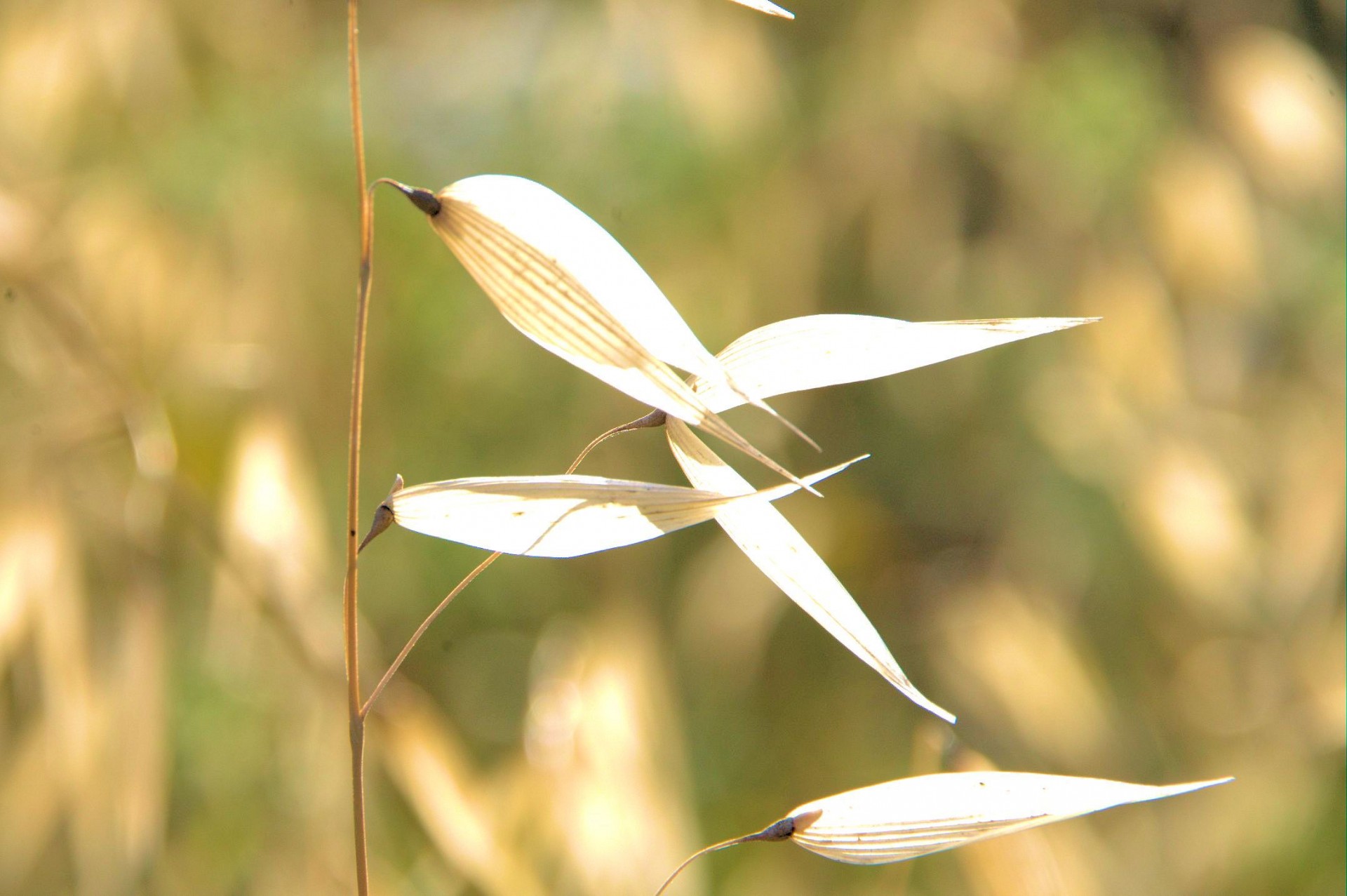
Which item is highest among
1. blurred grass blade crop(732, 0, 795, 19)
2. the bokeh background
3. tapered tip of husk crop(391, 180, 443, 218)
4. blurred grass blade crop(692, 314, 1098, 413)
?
blurred grass blade crop(732, 0, 795, 19)

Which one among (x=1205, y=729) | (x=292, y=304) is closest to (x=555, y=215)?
(x=292, y=304)

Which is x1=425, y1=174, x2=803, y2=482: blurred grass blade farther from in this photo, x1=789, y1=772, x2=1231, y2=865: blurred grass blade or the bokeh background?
the bokeh background

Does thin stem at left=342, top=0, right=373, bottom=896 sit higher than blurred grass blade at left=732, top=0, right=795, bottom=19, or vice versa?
blurred grass blade at left=732, top=0, right=795, bottom=19

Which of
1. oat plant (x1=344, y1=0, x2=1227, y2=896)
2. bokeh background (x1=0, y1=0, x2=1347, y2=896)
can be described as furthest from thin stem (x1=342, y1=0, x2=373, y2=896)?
bokeh background (x1=0, y1=0, x2=1347, y2=896)

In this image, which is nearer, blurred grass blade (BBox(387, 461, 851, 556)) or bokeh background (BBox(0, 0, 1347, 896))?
blurred grass blade (BBox(387, 461, 851, 556))

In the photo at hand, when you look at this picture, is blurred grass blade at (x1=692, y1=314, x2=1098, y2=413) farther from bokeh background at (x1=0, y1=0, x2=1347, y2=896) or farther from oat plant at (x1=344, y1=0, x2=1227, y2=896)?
bokeh background at (x1=0, y1=0, x2=1347, y2=896)

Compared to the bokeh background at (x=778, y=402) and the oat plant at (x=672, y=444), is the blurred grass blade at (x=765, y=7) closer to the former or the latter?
the oat plant at (x=672, y=444)

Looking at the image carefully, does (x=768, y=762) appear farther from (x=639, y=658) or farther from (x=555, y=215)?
(x=555, y=215)
